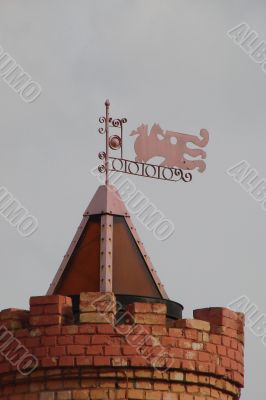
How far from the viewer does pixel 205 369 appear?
24.7m

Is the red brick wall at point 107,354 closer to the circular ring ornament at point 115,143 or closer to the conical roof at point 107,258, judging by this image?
the conical roof at point 107,258

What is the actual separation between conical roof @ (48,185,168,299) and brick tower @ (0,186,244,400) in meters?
0.02

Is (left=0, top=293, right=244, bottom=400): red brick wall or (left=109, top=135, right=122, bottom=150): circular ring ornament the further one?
(left=109, top=135, right=122, bottom=150): circular ring ornament

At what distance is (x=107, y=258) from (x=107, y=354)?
7.07 ft

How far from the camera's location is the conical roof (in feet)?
83.6

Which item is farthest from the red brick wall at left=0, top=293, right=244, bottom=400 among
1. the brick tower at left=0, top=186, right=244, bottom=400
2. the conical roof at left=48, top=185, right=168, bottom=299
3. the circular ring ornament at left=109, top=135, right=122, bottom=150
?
the circular ring ornament at left=109, top=135, right=122, bottom=150

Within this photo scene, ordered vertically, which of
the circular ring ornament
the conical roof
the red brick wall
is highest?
the circular ring ornament

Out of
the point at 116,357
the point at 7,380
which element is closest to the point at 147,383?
the point at 116,357

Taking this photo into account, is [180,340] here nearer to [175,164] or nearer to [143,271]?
[143,271]

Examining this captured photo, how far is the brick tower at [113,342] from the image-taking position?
2403 cm

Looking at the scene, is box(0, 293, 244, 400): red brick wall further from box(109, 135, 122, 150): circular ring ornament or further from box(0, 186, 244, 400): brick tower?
box(109, 135, 122, 150): circular ring ornament

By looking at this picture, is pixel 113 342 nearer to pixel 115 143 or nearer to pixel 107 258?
pixel 107 258

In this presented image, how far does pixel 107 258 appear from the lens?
2562 centimetres

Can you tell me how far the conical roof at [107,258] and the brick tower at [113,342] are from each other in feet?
0.07
